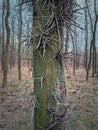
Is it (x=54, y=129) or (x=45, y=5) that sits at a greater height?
(x=45, y=5)

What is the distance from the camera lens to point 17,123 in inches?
359

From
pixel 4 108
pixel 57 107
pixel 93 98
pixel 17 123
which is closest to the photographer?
pixel 57 107

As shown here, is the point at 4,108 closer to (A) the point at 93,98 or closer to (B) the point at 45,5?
(A) the point at 93,98

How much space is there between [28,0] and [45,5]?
1.08 ft

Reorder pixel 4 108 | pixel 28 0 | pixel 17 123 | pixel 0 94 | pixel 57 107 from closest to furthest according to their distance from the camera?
pixel 57 107 < pixel 28 0 < pixel 17 123 < pixel 4 108 < pixel 0 94

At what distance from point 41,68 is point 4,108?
8817 mm

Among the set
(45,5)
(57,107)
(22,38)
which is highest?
(45,5)

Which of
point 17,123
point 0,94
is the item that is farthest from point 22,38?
point 0,94

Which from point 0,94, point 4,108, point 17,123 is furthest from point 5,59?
point 17,123

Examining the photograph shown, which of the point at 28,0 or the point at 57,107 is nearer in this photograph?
the point at 57,107

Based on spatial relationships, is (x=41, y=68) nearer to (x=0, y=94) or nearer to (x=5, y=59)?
(x=0, y=94)

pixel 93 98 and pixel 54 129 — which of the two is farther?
pixel 93 98

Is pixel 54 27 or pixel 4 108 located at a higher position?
pixel 54 27

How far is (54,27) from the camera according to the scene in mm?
2883
